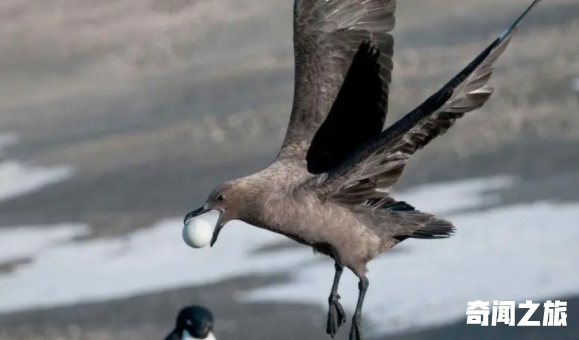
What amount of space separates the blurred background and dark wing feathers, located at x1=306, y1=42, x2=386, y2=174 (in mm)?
2541

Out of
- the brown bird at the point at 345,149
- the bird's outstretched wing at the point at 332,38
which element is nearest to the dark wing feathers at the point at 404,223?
the brown bird at the point at 345,149

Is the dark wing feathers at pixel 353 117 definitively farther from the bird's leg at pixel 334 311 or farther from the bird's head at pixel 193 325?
the bird's head at pixel 193 325

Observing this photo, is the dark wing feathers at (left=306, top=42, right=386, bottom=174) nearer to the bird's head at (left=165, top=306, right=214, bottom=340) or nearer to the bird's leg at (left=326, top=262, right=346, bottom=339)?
the bird's leg at (left=326, top=262, right=346, bottom=339)

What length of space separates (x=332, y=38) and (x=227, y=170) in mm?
5217

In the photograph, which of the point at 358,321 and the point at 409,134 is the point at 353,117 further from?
the point at 358,321

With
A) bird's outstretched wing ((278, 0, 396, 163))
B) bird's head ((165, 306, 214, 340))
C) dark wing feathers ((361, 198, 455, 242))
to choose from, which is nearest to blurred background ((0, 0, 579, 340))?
dark wing feathers ((361, 198, 455, 242))

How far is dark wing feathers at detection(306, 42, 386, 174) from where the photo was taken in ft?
25.1

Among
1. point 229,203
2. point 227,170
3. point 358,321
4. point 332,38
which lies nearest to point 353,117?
point 332,38

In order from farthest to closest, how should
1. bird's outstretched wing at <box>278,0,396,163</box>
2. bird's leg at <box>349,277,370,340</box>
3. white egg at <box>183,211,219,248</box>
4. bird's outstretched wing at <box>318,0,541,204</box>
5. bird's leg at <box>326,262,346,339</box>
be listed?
bird's outstretched wing at <box>278,0,396,163</box>
bird's leg at <box>326,262,346,339</box>
bird's leg at <box>349,277,370,340</box>
white egg at <box>183,211,219,248</box>
bird's outstretched wing at <box>318,0,541,204</box>

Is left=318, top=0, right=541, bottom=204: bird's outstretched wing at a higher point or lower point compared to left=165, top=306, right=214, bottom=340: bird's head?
higher

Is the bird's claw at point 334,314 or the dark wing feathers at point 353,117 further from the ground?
the dark wing feathers at point 353,117

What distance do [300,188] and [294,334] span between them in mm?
2981

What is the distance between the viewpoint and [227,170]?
13008 millimetres

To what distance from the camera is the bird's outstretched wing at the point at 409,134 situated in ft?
20.5
